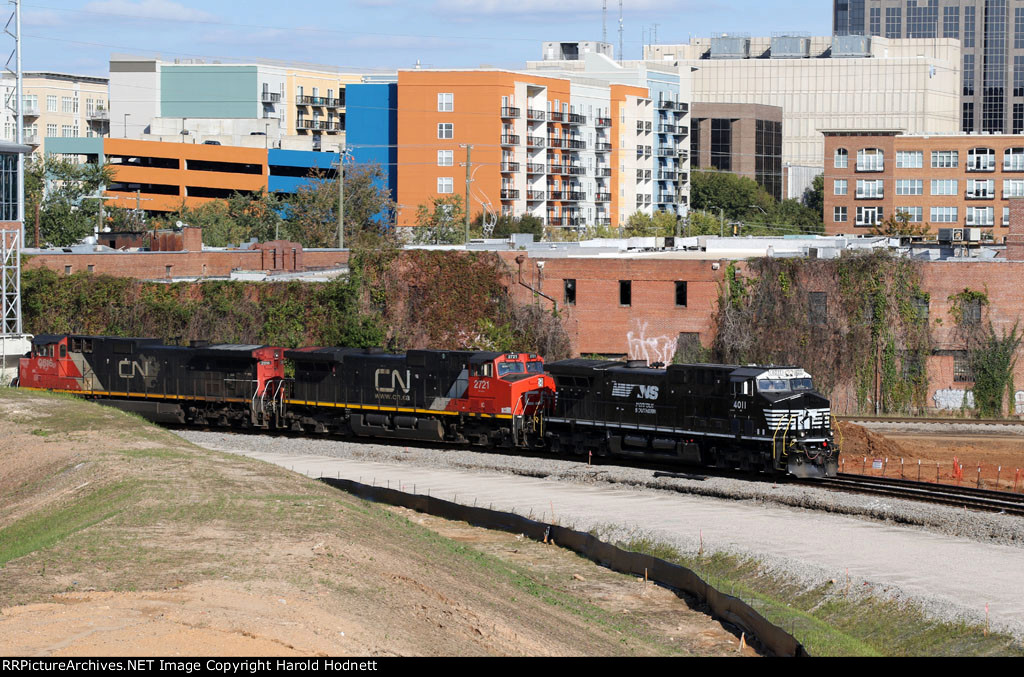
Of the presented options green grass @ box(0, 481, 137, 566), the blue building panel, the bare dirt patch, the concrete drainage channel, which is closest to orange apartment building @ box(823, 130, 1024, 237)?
the blue building panel

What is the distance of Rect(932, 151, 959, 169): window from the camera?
115 m

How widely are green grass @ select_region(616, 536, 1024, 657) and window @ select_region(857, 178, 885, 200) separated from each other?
96500 mm

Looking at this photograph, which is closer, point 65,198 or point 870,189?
point 65,198

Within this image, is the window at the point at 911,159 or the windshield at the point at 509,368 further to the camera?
the window at the point at 911,159

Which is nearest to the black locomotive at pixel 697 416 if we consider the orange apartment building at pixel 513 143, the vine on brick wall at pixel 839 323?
the vine on brick wall at pixel 839 323

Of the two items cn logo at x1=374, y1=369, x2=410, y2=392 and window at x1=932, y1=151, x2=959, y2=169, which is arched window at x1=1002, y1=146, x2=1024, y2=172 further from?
cn logo at x1=374, y1=369, x2=410, y2=392

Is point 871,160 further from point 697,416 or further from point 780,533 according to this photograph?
point 780,533

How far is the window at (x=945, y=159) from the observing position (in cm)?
11469

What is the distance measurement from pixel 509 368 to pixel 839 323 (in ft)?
74.4

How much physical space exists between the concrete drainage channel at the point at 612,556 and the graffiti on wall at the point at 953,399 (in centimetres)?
3296

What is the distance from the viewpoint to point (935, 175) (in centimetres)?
11569

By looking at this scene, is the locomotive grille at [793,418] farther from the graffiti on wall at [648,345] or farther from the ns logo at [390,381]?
the graffiti on wall at [648,345]

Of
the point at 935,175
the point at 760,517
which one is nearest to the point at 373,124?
the point at 935,175
